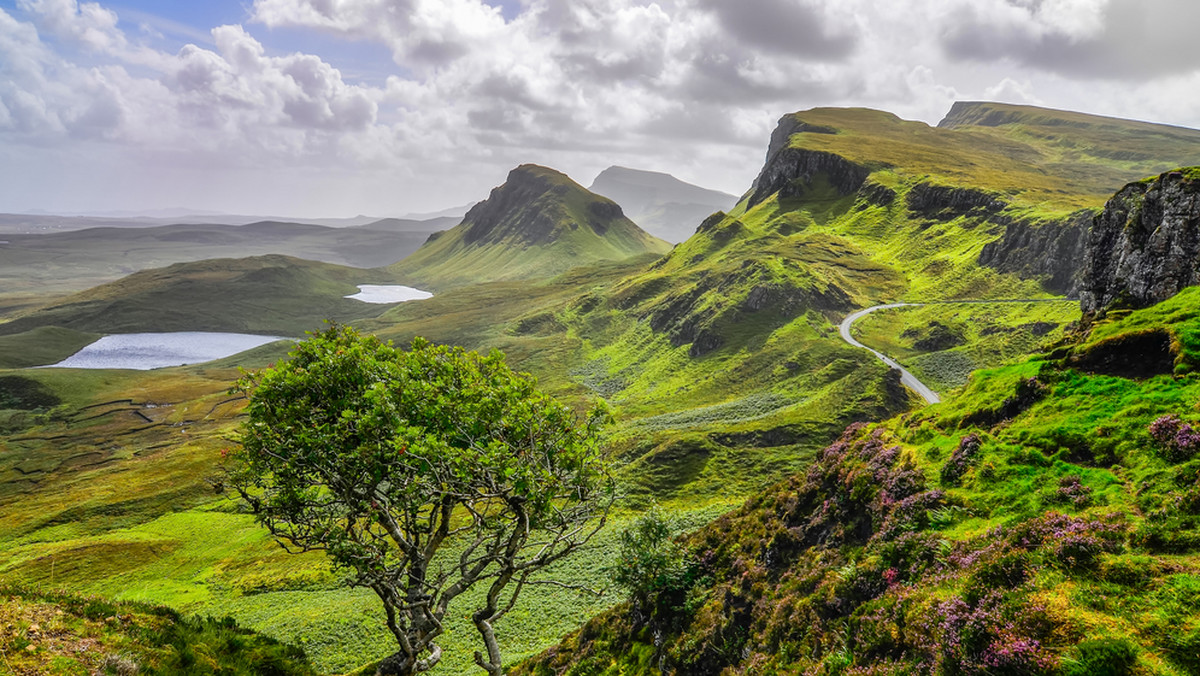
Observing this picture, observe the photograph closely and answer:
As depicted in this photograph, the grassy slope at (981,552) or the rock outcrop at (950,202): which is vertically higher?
the rock outcrop at (950,202)

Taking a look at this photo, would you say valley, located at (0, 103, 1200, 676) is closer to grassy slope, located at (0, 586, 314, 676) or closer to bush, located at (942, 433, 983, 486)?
bush, located at (942, 433, 983, 486)

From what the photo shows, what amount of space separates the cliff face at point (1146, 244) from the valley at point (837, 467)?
30cm

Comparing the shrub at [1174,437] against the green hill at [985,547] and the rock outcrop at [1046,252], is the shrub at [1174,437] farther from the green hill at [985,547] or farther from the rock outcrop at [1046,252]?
the rock outcrop at [1046,252]

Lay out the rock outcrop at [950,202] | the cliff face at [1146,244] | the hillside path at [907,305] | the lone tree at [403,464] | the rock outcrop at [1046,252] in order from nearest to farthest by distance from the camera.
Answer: the lone tree at [403,464] < the cliff face at [1146,244] < the hillside path at [907,305] < the rock outcrop at [1046,252] < the rock outcrop at [950,202]

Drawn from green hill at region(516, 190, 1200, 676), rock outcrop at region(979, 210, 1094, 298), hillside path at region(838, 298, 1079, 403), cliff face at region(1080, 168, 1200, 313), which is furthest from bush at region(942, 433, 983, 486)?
rock outcrop at region(979, 210, 1094, 298)

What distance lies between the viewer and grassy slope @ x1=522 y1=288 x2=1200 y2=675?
9.93m

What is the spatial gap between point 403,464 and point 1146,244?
164ft

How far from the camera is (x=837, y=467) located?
23.1m

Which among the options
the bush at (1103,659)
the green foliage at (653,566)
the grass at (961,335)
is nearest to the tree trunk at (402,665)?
the green foliage at (653,566)

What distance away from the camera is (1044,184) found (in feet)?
530

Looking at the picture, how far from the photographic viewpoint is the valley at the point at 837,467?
39.5 feet

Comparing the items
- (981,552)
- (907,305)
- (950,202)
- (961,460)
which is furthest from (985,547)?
(950,202)

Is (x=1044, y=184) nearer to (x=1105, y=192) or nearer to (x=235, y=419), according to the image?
(x=1105, y=192)

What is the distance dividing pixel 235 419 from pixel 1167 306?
553 feet
